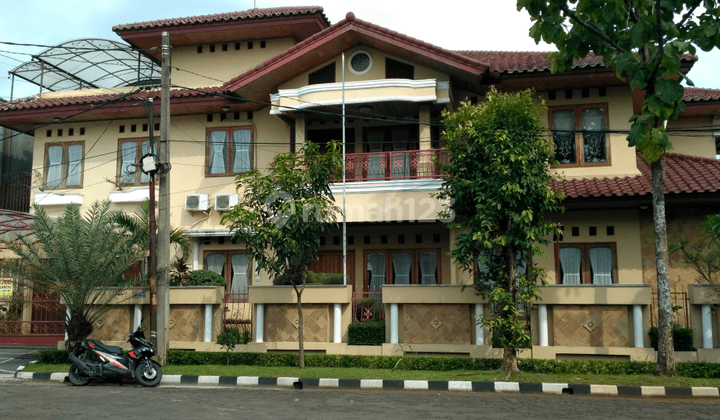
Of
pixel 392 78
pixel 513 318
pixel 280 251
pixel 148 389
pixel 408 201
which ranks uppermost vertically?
pixel 392 78

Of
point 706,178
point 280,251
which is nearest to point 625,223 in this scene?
point 706,178

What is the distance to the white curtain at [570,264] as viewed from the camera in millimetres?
17641

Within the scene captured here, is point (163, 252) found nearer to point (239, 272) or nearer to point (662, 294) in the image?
point (239, 272)

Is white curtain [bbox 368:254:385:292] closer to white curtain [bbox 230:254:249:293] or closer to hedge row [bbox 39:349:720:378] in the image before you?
white curtain [bbox 230:254:249:293]

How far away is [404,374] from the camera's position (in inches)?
532

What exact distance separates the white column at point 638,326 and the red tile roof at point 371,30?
6.88 m

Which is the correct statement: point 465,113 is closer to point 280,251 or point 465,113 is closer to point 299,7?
point 280,251

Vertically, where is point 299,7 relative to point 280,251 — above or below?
Result: above

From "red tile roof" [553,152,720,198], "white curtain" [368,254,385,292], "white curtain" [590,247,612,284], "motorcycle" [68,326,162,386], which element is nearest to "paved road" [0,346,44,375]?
"motorcycle" [68,326,162,386]

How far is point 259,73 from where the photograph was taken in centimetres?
1856

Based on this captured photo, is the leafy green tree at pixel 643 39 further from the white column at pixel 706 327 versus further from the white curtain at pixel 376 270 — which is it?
the white curtain at pixel 376 270

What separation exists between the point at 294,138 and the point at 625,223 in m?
9.20

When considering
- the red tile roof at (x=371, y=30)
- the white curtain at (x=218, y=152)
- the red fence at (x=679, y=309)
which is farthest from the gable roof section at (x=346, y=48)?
the red fence at (x=679, y=309)

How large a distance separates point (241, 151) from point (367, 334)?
7742mm
